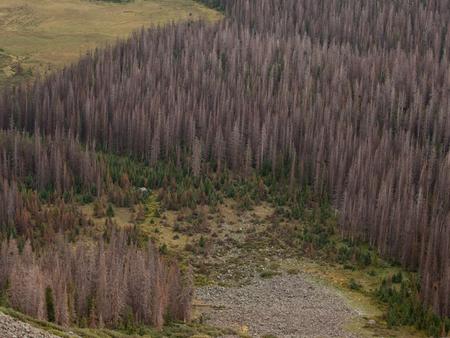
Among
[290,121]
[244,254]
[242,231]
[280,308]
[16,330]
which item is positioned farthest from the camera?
[290,121]

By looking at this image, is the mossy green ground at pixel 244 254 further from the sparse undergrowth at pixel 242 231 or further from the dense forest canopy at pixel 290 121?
the dense forest canopy at pixel 290 121

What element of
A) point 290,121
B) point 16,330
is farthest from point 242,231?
point 16,330

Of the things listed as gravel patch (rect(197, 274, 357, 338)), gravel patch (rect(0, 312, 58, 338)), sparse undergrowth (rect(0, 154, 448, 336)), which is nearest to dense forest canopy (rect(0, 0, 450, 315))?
sparse undergrowth (rect(0, 154, 448, 336))

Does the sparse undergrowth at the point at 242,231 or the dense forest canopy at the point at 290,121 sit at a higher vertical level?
the dense forest canopy at the point at 290,121

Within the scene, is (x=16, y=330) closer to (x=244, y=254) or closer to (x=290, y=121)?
(x=244, y=254)

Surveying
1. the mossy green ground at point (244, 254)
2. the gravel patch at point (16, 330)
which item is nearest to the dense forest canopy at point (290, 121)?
the mossy green ground at point (244, 254)

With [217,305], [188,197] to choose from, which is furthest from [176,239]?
[217,305]

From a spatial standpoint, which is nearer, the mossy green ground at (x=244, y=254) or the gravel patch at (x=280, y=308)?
the gravel patch at (x=280, y=308)
